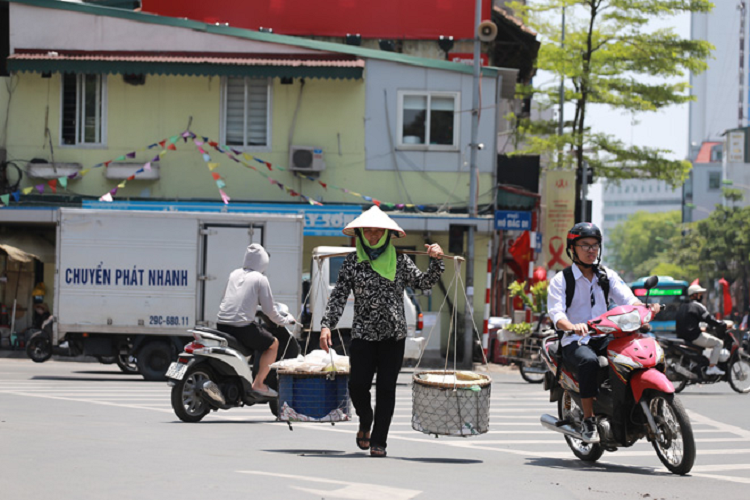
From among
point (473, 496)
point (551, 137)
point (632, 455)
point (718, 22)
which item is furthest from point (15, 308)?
point (718, 22)

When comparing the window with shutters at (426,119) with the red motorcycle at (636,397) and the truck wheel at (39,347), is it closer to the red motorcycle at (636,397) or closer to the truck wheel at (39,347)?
the truck wheel at (39,347)

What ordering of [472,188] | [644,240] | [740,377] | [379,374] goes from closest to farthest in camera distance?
[379,374]
[740,377]
[472,188]
[644,240]

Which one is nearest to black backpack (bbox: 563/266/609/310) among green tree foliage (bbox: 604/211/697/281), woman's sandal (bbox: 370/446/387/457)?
woman's sandal (bbox: 370/446/387/457)

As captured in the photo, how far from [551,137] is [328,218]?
8269mm

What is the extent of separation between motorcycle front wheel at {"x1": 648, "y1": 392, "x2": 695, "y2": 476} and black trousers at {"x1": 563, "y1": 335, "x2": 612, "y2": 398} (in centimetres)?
48

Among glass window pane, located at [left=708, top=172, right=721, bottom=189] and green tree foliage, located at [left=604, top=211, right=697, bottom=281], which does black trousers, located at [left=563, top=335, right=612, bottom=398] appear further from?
green tree foliage, located at [left=604, top=211, right=697, bottom=281]

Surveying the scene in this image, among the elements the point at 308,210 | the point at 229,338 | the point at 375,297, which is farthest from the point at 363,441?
the point at 308,210

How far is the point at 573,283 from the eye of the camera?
30.4 ft

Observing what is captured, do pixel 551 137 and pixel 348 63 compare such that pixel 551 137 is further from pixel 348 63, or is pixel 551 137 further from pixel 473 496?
pixel 473 496

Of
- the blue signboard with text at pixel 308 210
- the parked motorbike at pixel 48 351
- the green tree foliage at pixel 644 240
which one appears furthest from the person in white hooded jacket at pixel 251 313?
the green tree foliage at pixel 644 240

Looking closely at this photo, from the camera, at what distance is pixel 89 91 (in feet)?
91.4

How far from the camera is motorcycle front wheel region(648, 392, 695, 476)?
328 inches

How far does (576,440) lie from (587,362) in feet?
3.68

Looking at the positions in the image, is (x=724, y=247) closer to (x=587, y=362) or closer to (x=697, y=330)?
(x=697, y=330)
